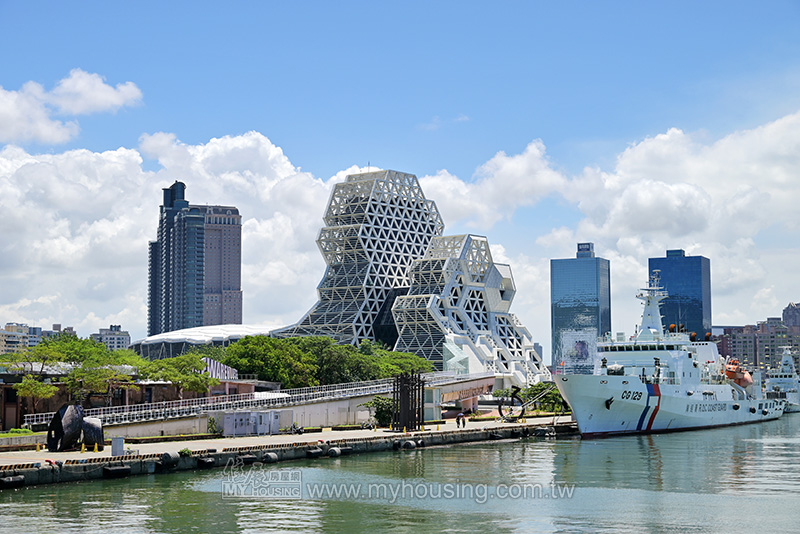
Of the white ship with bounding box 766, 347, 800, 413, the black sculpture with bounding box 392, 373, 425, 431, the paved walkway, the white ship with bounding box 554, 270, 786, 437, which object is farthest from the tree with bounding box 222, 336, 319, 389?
the white ship with bounding box 766, 347, 800, 413

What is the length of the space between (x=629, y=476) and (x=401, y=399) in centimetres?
3238

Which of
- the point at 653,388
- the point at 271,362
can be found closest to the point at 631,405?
the point at 653,388

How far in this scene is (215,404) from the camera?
285 ft

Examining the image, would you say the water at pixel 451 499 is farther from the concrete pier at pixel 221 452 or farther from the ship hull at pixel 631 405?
the ship hull at pixel 631 405

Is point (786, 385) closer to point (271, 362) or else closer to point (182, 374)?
point (271, 362)

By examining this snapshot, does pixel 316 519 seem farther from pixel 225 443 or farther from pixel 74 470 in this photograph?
pixel 225 443

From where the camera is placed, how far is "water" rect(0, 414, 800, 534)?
45000mm

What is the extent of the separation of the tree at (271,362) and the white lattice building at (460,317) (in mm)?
56384

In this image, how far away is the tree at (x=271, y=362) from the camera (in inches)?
4518

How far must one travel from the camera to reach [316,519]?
46.5 m

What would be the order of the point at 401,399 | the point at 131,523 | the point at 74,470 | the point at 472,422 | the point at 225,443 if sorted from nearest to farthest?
the point at 131,523 < the point at 74,470 < the point at 225,443 < the point at 401,399 < the point at 472,422

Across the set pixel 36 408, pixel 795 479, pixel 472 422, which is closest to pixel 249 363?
pixel 472 422

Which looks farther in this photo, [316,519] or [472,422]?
[472,422]

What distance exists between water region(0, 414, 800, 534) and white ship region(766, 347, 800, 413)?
113173 mm
